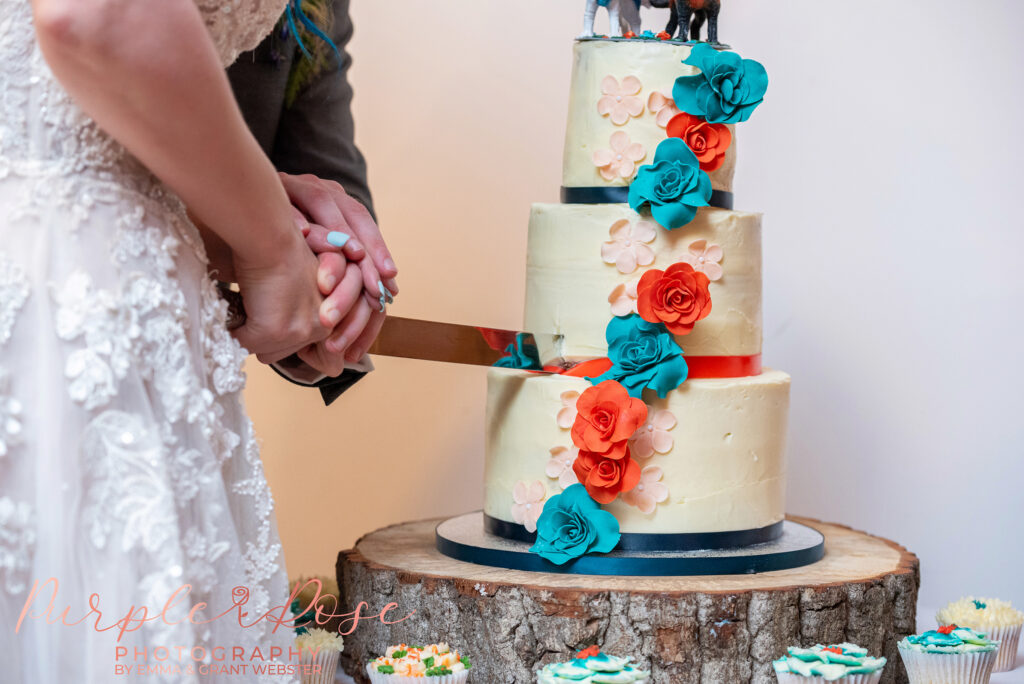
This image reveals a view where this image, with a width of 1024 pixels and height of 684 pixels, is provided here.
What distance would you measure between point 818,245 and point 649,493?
1.05 meters

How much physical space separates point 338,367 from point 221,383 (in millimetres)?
240

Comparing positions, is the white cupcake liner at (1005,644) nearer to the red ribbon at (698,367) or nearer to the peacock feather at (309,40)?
the red ribbon at (698,367)

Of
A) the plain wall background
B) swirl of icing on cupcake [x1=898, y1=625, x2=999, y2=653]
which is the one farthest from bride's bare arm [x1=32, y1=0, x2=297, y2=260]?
the plain wall background

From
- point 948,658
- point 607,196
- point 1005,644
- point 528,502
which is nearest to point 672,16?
point 607,196

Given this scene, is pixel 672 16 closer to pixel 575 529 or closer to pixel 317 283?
pixel 575 529

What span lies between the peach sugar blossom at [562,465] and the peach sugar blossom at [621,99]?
18.7 inches

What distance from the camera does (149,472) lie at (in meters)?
0.73

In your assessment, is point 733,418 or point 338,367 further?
point 733,418

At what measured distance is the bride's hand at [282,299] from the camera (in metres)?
0.88

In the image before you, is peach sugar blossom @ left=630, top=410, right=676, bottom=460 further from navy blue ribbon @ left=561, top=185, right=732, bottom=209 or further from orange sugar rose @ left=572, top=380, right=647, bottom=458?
navy blue ribbon @ left=561, top=185, right=732, bottom=209

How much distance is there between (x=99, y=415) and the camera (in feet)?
2.39

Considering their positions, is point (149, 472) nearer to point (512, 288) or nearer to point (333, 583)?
point (333, 583)

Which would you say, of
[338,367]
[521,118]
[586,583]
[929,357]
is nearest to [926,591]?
[929,357]

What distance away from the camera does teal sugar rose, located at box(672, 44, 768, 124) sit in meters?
1.46
